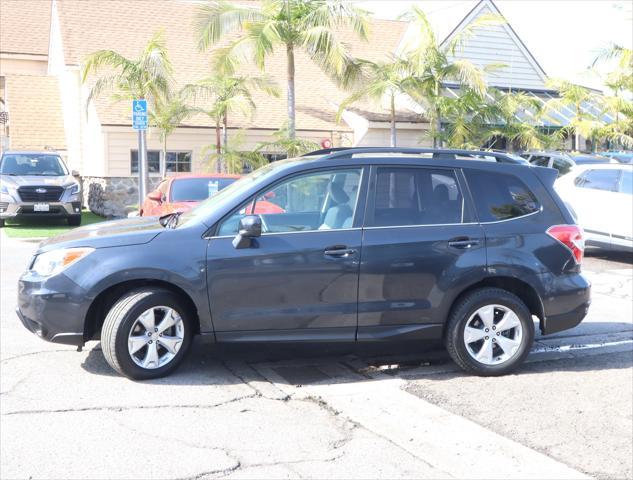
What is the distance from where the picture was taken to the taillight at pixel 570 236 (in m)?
6.63

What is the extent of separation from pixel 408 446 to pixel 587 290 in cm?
271

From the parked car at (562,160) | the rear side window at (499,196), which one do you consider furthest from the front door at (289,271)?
the parked car at (562,160)

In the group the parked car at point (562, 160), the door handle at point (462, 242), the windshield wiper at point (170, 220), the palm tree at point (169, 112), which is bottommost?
the door handle at point (462, 242)

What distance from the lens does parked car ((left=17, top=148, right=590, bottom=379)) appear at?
5.99 m

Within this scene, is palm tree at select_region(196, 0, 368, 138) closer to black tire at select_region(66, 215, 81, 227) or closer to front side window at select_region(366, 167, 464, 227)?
black tire at select_region(66, 215, 81, 227)

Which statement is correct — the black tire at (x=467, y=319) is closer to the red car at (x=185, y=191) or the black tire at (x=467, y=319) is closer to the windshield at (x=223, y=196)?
the windshield at (x=223, y=196)

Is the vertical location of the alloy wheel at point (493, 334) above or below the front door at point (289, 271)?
below

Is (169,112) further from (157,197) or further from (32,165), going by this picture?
(157,197)

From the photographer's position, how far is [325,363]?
22.4 ft

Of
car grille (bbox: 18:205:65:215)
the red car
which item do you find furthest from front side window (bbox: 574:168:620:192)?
car grille (bbox: 18:205:65:215)

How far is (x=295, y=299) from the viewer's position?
612 cm

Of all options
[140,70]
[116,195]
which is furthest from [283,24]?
[116,195]

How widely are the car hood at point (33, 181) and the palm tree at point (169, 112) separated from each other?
3115 mm

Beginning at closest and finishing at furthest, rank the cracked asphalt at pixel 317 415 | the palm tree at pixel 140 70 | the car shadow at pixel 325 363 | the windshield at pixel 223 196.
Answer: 1. the cracked asphalt at pixel 317 415
2. the car shadow at pixel 325 363
3. the windshield at pixel 223 196
4. the palm tree at pixel 140 70
